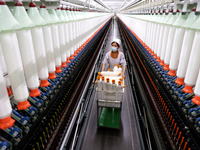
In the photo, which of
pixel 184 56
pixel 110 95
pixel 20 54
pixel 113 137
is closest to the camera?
pixel 20 54

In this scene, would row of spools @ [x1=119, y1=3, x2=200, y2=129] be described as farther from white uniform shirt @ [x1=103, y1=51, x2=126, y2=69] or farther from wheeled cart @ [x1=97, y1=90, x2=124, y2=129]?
white uniform shirt @ [x1=103, y1=51, x2=126, y2=69]

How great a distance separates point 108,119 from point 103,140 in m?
0.43

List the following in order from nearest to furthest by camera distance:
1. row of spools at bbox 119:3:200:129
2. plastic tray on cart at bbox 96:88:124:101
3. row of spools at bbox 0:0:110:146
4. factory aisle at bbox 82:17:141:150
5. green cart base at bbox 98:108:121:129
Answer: row of spools at bbox 0:0:110:146 < row of spools at bbox 119:3:200:129 < plastic tray on cart at bbox 96:88:124:101 < factory aisle at bbox 82:17:141:150 < green cart base at bbox 98:108:121:129

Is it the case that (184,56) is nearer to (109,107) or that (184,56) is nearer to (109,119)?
(109,107)

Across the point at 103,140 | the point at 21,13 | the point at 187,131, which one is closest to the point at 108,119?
the point at 103,140

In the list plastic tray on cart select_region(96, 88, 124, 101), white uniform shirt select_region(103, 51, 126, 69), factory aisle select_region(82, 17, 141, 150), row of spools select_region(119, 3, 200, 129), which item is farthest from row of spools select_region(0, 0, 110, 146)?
white uniform shirt select_region(103, 51, 126, 69)

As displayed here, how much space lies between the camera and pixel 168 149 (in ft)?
6.35

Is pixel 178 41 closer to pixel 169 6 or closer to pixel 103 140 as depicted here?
pixel 169 6

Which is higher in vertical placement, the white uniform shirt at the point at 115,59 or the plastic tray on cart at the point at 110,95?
the white uniform shirt at the point at 115,59

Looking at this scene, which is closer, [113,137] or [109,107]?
[109,107]

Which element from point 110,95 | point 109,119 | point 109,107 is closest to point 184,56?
point 110,95

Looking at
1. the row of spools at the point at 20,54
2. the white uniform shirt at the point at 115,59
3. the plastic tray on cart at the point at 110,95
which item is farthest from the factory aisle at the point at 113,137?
the row of spools at the point at 20,54

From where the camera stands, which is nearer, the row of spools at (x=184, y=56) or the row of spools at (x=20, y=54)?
the row of spools at (x=20, y=54)

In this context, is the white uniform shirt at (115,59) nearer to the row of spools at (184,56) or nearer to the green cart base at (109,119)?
the green cart base at (109,119)
